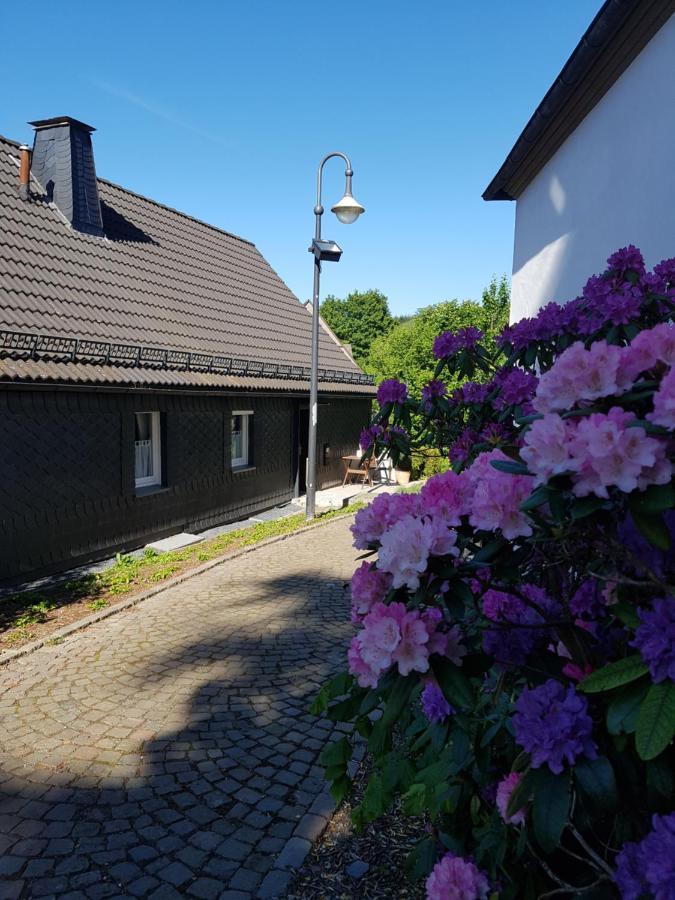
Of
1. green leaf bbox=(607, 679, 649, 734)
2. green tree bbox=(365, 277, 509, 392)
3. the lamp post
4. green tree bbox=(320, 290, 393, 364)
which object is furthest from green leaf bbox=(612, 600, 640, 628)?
green tree bbox=(320, 290, 393, 364)

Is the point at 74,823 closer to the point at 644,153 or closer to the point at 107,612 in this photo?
the point at 107,612

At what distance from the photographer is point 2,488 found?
7.51m

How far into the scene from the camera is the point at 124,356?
31.9 ft

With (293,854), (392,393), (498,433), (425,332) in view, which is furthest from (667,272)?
(425,332)

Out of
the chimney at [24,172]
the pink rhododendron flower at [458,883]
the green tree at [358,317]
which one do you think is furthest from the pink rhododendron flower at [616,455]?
the green tree at [358,317]

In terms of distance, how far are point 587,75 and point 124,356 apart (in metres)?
7.23

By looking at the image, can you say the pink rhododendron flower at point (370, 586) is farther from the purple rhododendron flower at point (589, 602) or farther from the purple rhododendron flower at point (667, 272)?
the purple rhododendron flower at point (667, 272)

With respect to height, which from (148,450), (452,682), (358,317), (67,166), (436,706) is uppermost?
(358,317)

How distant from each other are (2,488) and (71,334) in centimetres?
281

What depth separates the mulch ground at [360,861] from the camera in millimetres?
2986

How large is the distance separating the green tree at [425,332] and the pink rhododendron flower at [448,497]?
→ 21338mm

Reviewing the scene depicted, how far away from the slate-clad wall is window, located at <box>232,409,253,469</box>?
0.18 metres

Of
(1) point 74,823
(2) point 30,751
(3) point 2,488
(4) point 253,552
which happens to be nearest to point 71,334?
(3) point 2,488

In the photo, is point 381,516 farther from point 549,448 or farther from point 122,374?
point 122,374
